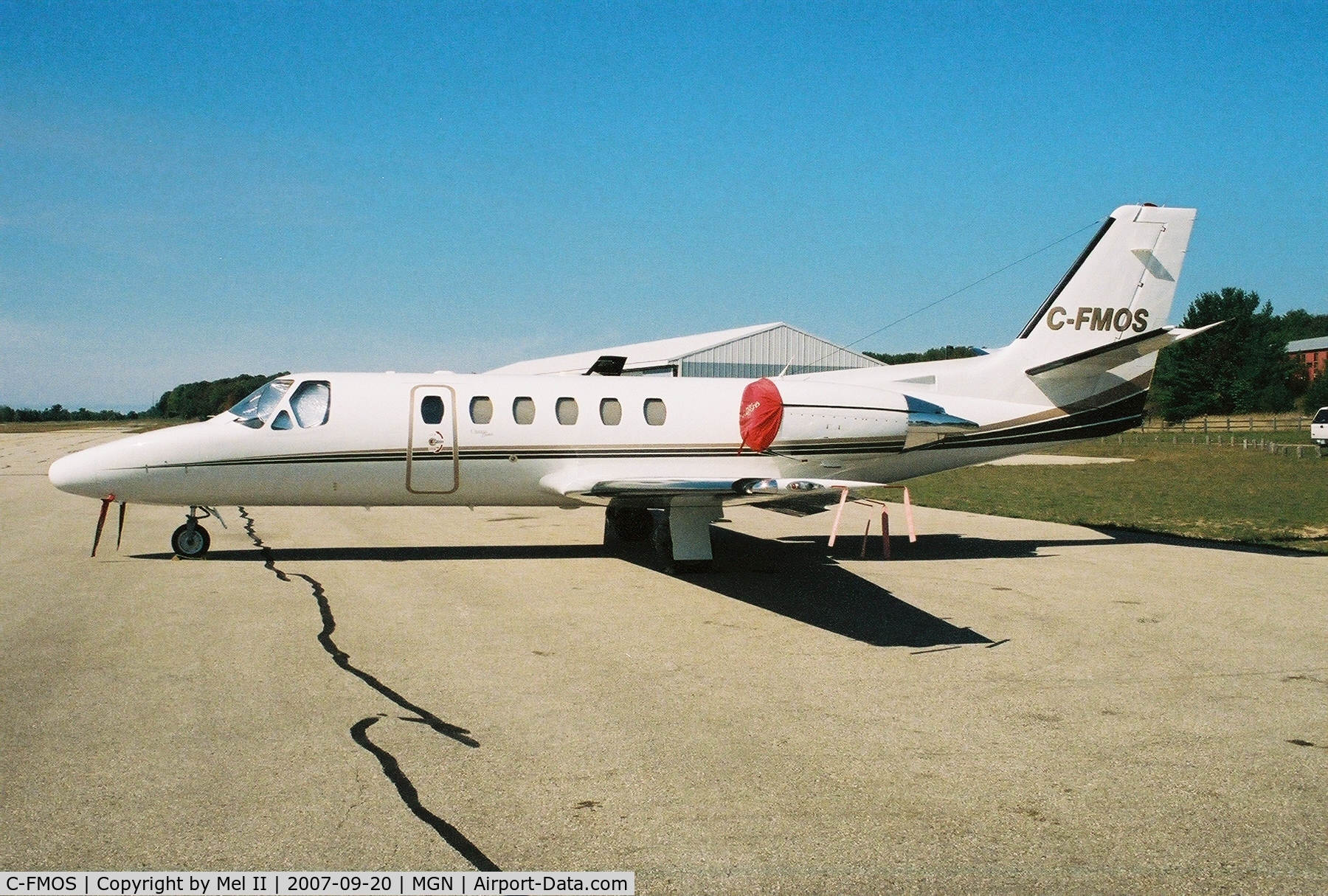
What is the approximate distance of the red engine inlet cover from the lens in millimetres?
13711

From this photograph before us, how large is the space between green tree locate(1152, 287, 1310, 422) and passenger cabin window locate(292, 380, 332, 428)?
92997 millimetres

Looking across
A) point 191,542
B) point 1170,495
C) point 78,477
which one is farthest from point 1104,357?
point 78,477

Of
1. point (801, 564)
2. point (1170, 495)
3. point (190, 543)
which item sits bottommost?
point (801, 564)

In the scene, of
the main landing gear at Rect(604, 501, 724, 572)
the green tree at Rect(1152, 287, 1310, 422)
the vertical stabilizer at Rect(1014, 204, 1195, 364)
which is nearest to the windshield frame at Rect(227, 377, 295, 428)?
the main landing gear at Rect(604, 501, 724, 572)

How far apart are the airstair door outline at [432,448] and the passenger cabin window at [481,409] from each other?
0.25 meters

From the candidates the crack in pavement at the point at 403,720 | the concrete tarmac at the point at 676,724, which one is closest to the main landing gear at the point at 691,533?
the concrete tarmac at the point at 676,724

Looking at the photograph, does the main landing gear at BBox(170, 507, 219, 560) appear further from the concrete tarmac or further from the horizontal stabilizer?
the horizontal stabilizer

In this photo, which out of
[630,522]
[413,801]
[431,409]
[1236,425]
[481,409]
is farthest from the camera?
[1236,425]

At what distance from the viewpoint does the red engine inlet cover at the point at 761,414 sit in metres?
13.7

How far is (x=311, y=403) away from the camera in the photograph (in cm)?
1385

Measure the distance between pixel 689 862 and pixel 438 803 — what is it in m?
1.51

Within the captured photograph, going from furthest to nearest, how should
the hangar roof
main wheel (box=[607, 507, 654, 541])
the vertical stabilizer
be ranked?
the hangar roof
the vertical stabilizer
main wheel (box=[607, 507, 654, 541])

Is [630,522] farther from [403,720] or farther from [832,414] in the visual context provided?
[403,720]

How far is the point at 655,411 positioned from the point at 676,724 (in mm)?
8230
